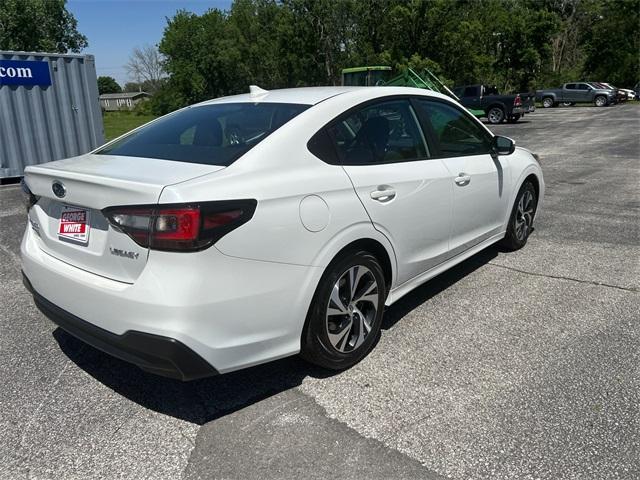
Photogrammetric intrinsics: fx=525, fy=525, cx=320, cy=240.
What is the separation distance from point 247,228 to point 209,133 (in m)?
1.03

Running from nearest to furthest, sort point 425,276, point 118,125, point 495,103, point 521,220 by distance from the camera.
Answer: point 425,276, point 521,220, point 495,103, point 118,125

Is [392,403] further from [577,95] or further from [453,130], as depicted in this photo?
[577,95]

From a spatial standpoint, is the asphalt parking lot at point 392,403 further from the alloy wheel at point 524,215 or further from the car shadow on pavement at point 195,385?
the alloy wheel at point 524,215

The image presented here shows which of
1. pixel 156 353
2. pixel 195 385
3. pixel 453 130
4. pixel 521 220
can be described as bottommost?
pixel 195 385

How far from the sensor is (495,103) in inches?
972

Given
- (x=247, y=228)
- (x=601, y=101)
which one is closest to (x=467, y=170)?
(x=247, y=228)

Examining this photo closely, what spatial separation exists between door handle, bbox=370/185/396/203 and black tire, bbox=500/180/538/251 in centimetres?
219

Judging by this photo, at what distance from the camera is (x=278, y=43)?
45.4m

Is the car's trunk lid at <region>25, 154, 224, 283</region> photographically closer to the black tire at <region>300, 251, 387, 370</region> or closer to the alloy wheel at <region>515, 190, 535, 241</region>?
the black tire at <region>300, 251, 387, 370</region>

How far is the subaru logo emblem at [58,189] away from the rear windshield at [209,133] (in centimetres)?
44

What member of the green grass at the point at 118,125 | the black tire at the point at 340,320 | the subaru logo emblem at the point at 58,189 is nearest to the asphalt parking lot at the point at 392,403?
the black tire at the point at 340,320

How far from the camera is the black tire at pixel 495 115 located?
80.9 feet

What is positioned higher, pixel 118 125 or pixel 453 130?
pixel 453 130

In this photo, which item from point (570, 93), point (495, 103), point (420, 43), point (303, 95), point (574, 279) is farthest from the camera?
point (570, 93)
